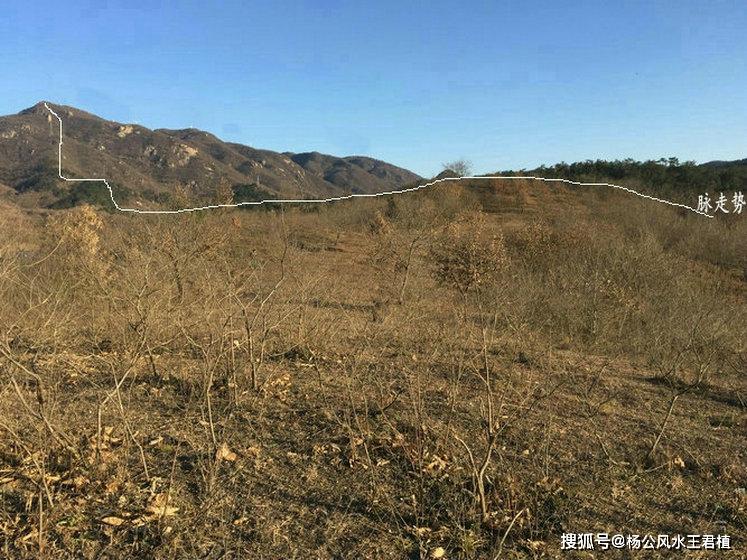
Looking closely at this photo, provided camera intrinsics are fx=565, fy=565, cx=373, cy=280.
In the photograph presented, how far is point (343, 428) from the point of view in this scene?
4.96 m

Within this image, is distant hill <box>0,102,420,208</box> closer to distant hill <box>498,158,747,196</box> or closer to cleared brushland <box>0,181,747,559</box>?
cleared brushland <box>0,181,747,559</box>

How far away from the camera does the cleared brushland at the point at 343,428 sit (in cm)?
343

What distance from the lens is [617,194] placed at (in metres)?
18.9

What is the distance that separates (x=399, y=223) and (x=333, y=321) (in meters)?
11.1

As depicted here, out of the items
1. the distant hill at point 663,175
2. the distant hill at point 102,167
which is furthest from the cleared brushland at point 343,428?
the distant hill at point 663,175

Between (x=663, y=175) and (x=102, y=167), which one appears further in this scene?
(x=663, y=175)

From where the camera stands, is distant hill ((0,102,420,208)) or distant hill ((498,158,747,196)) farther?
distant hill ((498,158,747,196))

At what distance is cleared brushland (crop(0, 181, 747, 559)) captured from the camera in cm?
343

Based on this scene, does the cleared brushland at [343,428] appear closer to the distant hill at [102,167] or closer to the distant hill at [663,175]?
the distant hill at [102,167]

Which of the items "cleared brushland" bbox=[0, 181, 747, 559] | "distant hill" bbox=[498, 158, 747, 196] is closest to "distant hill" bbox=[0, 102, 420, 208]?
"cleared brushland" bbox=[0, 181, 747, 559]

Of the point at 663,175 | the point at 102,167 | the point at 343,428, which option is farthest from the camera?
the point at 663,175

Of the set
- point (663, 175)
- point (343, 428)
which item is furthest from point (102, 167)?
point (663, 175)

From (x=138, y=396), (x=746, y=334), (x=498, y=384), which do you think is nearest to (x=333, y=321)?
(x=498, y=384)

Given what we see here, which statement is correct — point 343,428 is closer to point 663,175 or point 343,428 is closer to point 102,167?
point 102,167
